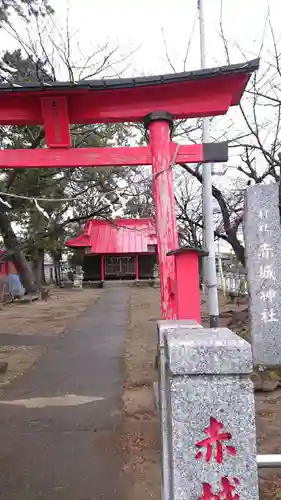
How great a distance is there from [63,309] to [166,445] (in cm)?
1689

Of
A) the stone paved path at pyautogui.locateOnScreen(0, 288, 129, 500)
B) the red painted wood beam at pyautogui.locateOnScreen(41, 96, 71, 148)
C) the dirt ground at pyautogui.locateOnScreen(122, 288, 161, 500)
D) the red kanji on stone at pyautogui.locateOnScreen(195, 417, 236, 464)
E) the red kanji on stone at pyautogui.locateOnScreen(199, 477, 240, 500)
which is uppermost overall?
the red painted wood beam at pyautogui.locateOnScreen(41, 96, 71, 148)

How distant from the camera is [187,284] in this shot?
19.7 ft

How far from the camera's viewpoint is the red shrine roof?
113 feet

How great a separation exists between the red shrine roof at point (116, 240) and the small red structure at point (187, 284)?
2828 centimetres

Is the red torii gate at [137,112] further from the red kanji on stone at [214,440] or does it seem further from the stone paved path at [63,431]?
the red kanji on stone at [214,440]

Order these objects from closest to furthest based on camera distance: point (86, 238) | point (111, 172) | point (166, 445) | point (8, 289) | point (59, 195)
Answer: point (166, 445), point (111, 172), point (59, 195), point (8, 289), point (86, 238)

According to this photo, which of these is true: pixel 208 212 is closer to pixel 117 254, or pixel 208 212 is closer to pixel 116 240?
pixel 117 254

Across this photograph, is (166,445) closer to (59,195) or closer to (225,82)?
(225,82)

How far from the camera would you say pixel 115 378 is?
7.31 m

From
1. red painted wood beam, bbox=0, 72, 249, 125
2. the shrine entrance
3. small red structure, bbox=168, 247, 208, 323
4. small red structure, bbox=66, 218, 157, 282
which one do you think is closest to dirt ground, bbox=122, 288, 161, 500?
small red structure, bbox=168, 247, 208, 323

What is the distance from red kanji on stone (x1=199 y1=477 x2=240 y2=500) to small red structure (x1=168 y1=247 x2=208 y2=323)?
394 centimetres

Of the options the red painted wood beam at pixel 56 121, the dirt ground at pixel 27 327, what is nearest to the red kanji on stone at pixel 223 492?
the dirt ground at pixel 27 327

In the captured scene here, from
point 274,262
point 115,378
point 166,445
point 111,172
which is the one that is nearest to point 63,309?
point 111,172

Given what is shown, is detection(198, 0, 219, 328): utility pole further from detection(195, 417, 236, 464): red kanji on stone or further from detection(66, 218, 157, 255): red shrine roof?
detection(66, 218, 157, 255): red shrine roof
